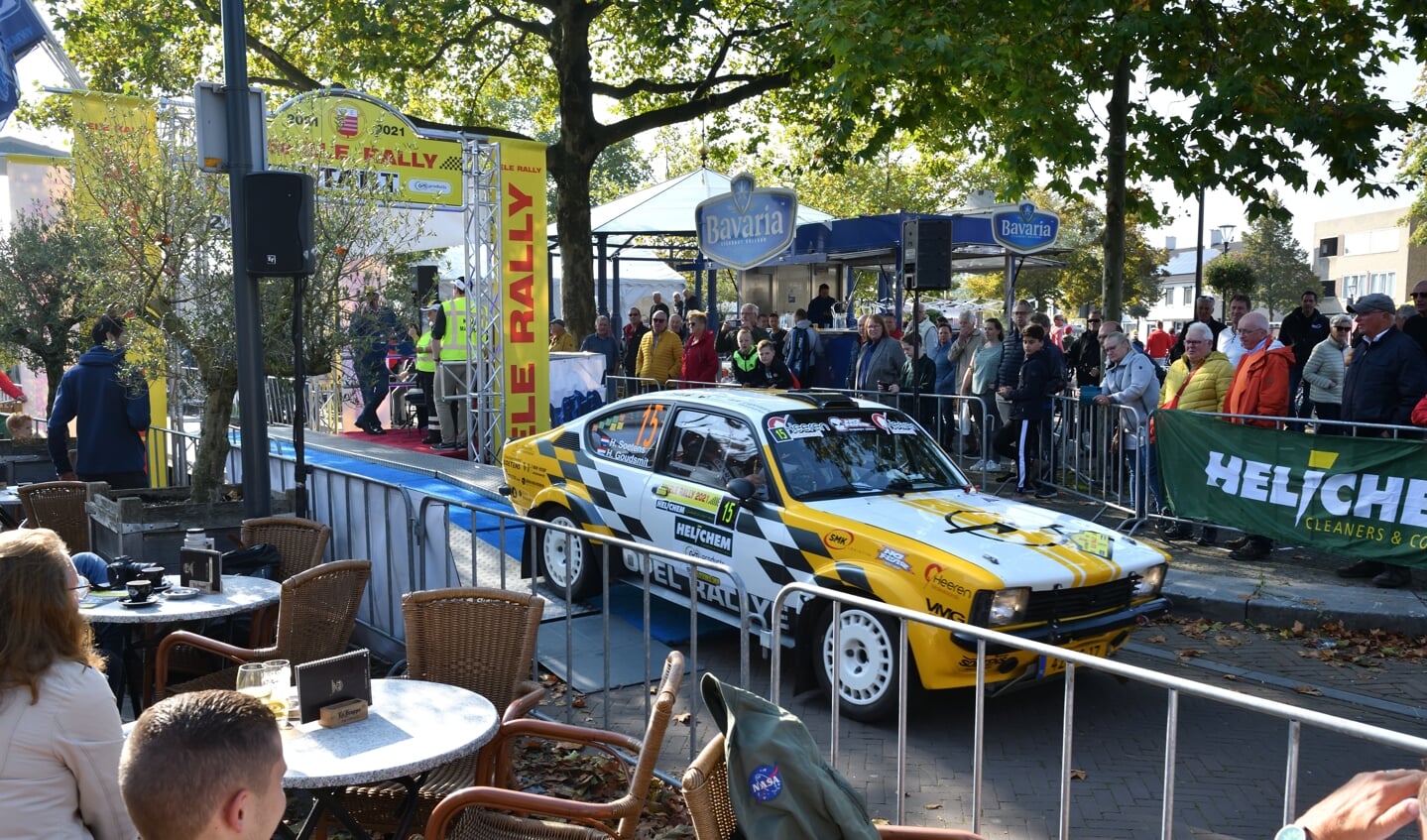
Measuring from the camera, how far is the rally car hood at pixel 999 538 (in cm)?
572

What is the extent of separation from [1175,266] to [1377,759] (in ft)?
308

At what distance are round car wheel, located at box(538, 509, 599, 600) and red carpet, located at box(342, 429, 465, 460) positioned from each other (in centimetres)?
744

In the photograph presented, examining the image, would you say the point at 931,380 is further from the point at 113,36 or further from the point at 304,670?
the point at 113,36

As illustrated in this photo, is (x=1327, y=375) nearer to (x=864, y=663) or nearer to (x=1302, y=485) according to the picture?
(x=1302, y=485)

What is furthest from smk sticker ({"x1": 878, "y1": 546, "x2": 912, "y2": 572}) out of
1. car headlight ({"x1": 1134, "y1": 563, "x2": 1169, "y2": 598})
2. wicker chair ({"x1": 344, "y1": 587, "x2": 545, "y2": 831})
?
wicker chair ({"x1": 344, "y1": 587, "x2": 545, "y2": 831})

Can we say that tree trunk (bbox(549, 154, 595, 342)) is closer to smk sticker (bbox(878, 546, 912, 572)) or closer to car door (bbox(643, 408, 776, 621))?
car door (bbox(643, 408, 776, 621))

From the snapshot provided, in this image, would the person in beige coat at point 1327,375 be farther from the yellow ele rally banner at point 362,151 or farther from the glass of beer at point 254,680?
the glass of beer at point 254,680

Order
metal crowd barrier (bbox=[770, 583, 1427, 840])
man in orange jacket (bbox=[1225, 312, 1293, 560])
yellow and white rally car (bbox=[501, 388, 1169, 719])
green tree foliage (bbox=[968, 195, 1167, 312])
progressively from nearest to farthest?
1. metal crowd barrier (bbox=[770, 583, 1427, 840])
2. yellow and white rally car (bbox=[501, 388, 1169, 719])
3. man in orange jacket (bbox=[1225, 312, 1293, 560])
4. green tree foliage (bbox=[968, 195, 1167, 312])

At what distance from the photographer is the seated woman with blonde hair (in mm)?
2883

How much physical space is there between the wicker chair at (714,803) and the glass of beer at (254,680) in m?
1.75

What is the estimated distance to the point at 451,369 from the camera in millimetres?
15969

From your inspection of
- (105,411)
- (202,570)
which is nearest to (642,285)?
Answer: (105,411)

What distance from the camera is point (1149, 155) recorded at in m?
12.4

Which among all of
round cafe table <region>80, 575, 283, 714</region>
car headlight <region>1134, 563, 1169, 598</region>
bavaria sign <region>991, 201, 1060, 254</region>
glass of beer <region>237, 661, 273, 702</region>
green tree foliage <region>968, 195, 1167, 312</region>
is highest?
green tree foliage <region>968, 195, 1167, 312</region>
